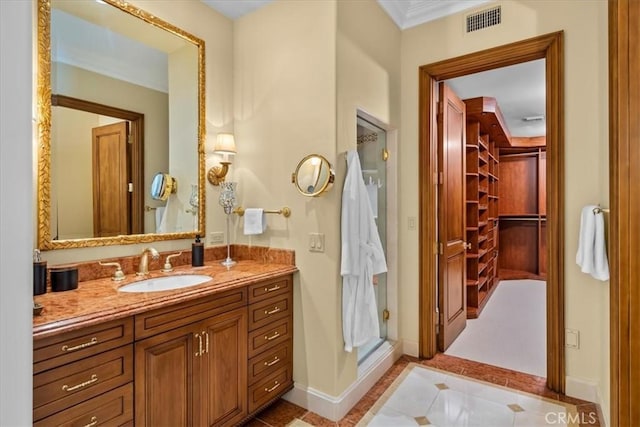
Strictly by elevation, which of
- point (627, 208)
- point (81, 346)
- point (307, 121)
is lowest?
point (81, 346)

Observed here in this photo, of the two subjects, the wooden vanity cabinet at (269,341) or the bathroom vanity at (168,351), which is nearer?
the bathroom vanity at (168,351)

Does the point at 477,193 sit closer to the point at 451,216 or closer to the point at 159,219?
the point at 451,216

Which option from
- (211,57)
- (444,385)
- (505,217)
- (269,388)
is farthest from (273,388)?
(505,217)

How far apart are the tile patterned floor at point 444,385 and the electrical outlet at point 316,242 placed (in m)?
1.04

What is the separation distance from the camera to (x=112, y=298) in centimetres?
147

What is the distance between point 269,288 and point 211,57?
1.71 m

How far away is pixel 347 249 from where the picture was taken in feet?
6.82

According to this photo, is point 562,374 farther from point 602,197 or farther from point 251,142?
point 251,142

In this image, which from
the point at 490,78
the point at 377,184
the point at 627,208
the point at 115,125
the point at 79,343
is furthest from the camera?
the point at 490,78

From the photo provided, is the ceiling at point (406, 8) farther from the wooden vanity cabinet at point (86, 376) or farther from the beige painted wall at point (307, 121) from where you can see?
the wooden vanity cabinet at point (86, 376)

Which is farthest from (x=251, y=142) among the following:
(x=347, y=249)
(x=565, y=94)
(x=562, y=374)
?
(x=562, y=374)

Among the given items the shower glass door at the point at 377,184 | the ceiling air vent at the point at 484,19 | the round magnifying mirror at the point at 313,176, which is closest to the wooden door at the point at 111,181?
the round magnifying mirror at the point at 313,176

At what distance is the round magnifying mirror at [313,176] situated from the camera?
2066 mm

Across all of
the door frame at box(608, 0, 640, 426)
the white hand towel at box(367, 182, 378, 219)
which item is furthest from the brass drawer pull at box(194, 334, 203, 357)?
the door frame at box(608, 0, 640, 426)
